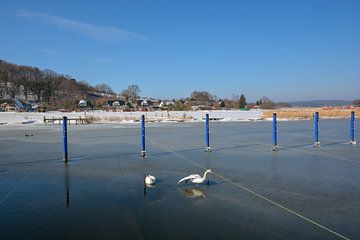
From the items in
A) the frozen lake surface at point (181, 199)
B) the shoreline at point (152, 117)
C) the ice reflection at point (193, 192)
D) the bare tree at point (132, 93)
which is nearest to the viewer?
the frozen lake surface at point (181, 199)

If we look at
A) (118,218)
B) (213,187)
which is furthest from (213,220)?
(213,187)

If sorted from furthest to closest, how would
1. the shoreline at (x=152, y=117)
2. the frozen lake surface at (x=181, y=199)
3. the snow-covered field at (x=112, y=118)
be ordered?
1. the snow-covered field at (x=112, y=118)
2. the shoreline at (x=152, y=117)
3. the frozen lake surface at (x=181, y=199)

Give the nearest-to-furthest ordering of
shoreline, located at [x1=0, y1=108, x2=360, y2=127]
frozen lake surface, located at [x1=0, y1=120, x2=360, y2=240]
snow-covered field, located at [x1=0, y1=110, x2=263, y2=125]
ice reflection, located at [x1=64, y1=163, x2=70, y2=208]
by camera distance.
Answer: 1. frozen lake surface, located at [x1=0, y1=120, x2=360, y2=240]
2. ice reflection, located at [x1=64, y1=163, x2=70, y2=208]
3. shoreline, located at [x1=0, y1=108, x2=360, y2=127]
4. snow-covered field, located at [x1=0, y1=110, x2=263, y2=125]

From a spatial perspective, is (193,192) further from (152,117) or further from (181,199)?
(152,117)

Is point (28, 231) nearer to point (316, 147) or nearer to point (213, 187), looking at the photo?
point (213, 187)

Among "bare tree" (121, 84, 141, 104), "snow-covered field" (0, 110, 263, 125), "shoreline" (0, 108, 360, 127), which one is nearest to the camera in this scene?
"shoreline" (0, 108, 360, 127)

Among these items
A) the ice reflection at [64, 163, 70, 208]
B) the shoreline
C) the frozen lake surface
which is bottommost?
the ice reflection at [64, 163, 70, 208]

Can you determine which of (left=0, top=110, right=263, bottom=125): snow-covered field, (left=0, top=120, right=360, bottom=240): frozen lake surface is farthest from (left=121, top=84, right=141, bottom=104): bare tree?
(left=0, top=120, right=360, bottom=240): frozen lake surface

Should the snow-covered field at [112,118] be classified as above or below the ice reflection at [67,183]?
above

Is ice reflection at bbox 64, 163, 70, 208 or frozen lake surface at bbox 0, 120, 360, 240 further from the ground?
frozen lake surface at bbox 0, 120, 360, 240

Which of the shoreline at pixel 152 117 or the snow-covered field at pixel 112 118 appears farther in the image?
the snow-covered field at pixel 112 118

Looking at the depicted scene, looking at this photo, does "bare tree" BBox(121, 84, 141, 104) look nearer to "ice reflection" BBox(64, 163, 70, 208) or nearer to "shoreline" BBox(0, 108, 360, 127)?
"shoreline" BBox(0, 108, 360, 127)

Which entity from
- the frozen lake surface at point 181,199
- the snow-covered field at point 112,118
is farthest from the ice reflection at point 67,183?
the snow-covered field at point 112,118

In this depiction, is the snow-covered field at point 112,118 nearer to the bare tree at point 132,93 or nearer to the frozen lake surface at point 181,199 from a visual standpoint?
the frozen lake surface at point 181,199
